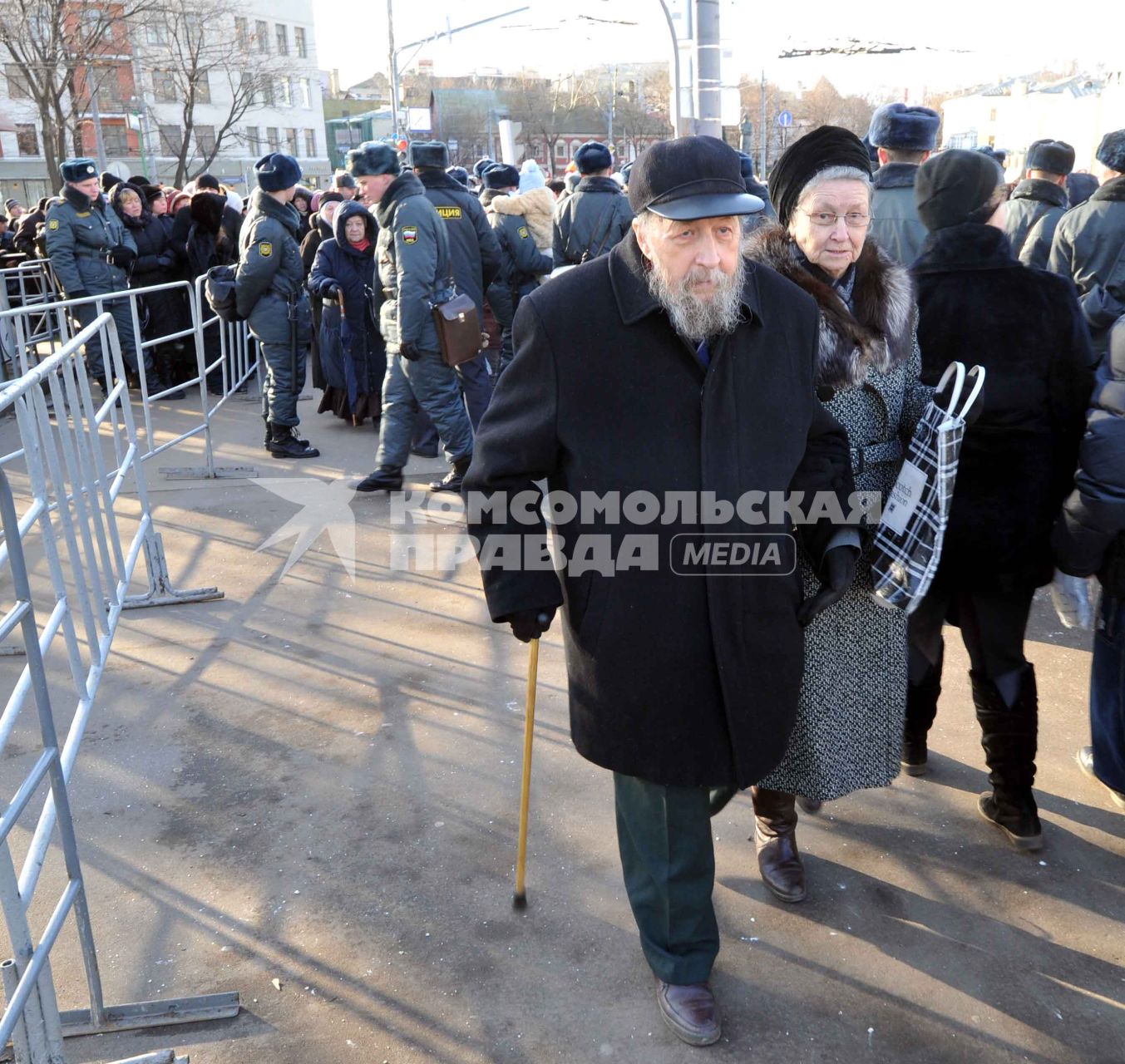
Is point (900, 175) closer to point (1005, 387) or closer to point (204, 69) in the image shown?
point (1005, 387)

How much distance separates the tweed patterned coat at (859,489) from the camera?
8.76 feet

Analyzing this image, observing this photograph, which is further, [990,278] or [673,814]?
[990,278]

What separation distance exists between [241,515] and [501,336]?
2.86 m

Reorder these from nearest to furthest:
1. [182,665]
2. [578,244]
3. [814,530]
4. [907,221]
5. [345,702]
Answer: [814,530]
[345,702]
[182,665]
[907,221]
[578,244]

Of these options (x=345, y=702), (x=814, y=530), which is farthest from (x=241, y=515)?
(x=814, y=530)

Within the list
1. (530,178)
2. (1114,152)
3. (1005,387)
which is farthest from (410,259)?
(530,178)

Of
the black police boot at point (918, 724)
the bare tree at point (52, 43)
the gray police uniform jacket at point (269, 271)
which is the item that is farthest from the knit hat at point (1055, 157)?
the bare tree at point (52, 43)

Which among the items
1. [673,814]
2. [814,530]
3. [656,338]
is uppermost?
[656,338]

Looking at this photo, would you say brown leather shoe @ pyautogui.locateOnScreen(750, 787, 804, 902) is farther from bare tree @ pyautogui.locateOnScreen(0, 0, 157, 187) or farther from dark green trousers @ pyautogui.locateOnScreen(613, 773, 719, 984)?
bare tree @ pyautogui.locateOnScreen(0, 0, 157, 187)

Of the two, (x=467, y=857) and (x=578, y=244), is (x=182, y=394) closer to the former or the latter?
(x=578, y=244)

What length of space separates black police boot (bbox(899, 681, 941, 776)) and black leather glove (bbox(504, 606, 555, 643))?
147 centimetres

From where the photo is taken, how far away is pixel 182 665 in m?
4.40

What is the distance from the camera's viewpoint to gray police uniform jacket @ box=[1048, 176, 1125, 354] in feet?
17.1

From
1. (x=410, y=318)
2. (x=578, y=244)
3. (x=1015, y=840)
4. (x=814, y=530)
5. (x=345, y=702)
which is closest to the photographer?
(x=814, y=530)
